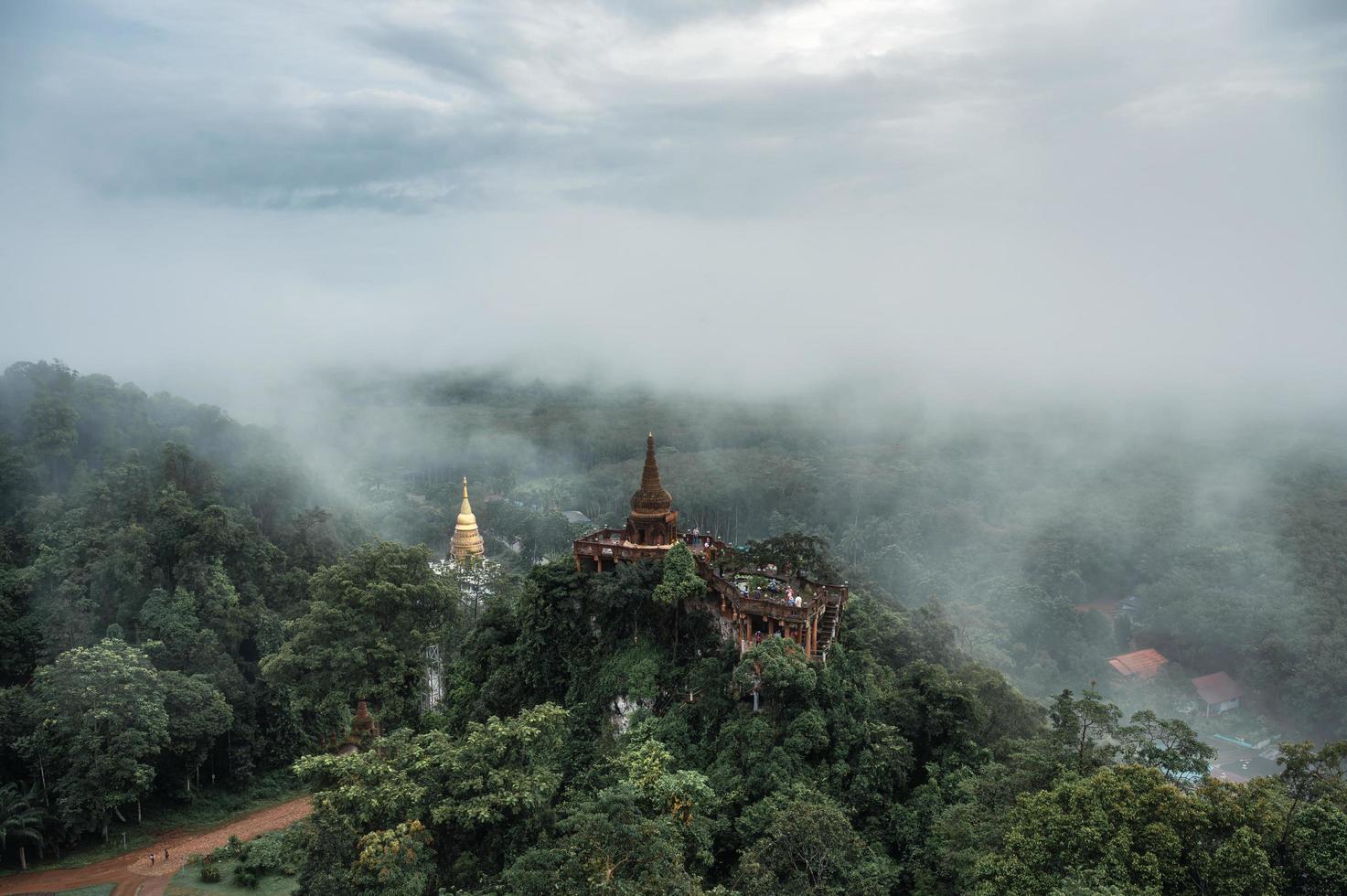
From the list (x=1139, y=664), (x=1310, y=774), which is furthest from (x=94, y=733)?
(x=1139, y=664)

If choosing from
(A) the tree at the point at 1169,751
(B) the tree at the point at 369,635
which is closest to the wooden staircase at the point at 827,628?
(A) the tree at the point at 1169,751

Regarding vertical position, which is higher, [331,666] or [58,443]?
[58,443]

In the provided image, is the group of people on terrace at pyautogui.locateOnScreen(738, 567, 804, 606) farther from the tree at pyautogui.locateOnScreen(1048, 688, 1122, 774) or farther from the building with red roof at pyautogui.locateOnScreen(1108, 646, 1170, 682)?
the building with red roof at pyautogui.locateOnScreen(1108, 646, 1170, 682)

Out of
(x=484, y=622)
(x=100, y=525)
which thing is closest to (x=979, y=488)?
(x=484, y=622)

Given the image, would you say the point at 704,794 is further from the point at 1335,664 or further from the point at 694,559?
the point at 1335,664

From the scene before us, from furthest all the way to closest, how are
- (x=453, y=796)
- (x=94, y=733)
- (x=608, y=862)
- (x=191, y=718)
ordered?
(x=191, y=718), (x=94, y=733), (x=453, y=796), (x=608, y=862)

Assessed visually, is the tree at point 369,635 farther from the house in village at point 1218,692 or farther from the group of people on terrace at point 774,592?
the house in village at point 1218,692

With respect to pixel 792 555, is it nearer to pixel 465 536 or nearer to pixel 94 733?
pixel 94 733
